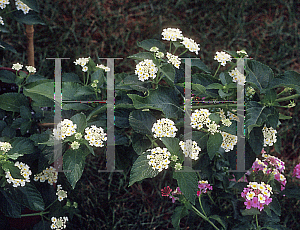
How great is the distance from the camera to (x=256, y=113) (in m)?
0.93

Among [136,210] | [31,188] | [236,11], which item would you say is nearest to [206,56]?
[236,11]

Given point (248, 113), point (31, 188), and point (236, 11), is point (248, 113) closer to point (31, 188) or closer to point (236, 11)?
point (31, 188)

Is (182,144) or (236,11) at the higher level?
(236,11)

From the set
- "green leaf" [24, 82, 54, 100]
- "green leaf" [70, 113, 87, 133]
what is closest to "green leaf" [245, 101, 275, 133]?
"green leaf" [70, 113, 87, 133]

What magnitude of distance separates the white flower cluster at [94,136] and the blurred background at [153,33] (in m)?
0.83

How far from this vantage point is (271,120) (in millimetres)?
942

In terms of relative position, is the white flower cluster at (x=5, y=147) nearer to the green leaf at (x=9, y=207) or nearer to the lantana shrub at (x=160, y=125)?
the lantana shrub at (x=160, y=125)

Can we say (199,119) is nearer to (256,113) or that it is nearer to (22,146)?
(256,113)

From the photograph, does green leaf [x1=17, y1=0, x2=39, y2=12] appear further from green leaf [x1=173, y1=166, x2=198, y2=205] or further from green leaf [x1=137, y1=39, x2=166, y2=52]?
green leaf [x1=173, y1=166, x2=198, y2=205]

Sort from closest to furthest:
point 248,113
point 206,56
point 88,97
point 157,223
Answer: point 248,113
point 88,97
point 157,223
point 206,56

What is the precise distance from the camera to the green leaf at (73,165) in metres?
0.91

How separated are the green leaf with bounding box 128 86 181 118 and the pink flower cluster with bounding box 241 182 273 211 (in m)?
0.39

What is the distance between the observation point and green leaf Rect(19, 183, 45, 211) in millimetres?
1068

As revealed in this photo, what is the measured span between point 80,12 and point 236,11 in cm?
100
